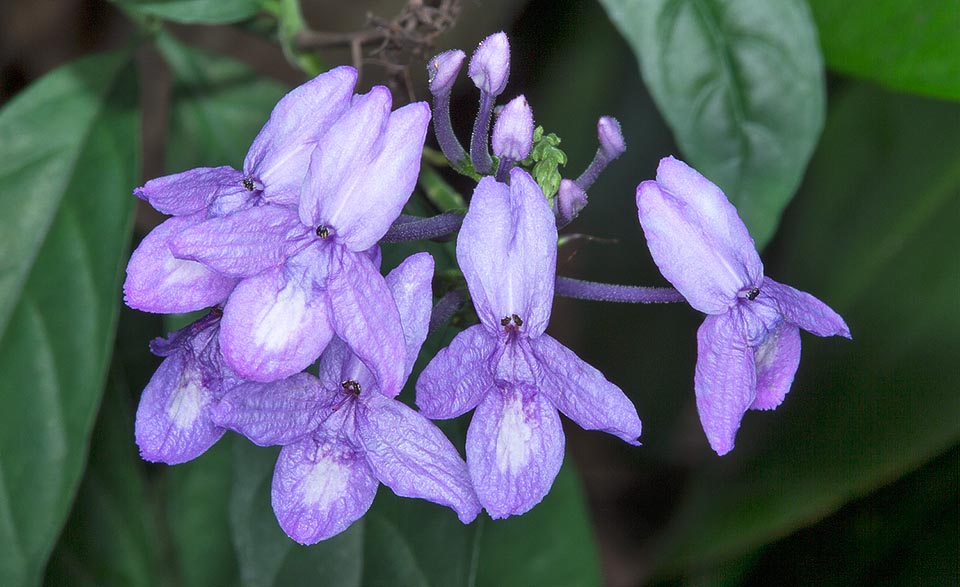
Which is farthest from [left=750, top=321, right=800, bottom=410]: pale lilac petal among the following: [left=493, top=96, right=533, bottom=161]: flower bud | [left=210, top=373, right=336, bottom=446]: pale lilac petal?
[left=210, top=373, right=336, bottom=446]: pale lilac petal

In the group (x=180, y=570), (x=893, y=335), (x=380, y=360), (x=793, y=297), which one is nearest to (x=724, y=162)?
(x=793, y=297)

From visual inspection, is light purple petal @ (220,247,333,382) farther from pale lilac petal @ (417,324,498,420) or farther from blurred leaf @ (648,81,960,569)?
blurred leaf @ (648,81,960,569)

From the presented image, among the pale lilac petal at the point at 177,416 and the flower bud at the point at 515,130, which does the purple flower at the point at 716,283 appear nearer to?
the flower bud at the point at 515,130

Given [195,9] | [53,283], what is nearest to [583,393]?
[195,9]

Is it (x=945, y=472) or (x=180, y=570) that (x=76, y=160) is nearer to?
(x=180, y=570)

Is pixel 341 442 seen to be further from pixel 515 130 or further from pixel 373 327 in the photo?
pixel 515 130

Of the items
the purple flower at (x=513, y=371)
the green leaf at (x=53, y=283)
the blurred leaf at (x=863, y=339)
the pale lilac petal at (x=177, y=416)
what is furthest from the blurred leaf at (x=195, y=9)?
the blurred leaf at (x=863, y=339)

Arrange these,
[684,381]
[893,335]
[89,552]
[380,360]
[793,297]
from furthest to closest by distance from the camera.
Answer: [684,381] < [89,552] < [893,335] < [793,297] < [380,360]
